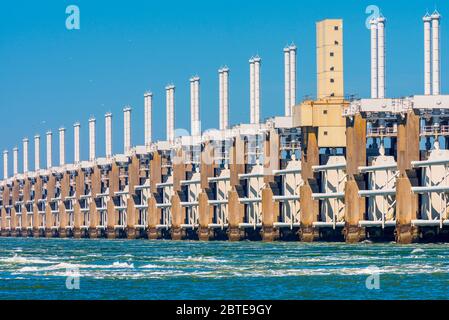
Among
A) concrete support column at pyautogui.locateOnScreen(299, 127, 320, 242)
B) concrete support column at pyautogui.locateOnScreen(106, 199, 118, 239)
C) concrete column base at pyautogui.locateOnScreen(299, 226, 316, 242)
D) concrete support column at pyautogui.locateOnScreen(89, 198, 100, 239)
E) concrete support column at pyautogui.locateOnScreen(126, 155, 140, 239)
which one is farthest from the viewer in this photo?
concrete support column at pyautogui.locateOnScreen(89, 198, 100, 239)

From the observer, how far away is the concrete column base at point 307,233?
Result: 129250 millimetres

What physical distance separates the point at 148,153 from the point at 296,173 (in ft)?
142

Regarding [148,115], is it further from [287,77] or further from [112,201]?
[287,77]

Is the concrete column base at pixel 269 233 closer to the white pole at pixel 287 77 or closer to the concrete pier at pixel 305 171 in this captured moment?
the concrete pier at pixel 305 171

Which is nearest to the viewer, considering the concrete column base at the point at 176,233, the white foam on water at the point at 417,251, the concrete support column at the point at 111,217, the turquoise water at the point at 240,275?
the turquoise water at the point at 240,275

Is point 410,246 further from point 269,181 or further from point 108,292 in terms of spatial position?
point 108,292

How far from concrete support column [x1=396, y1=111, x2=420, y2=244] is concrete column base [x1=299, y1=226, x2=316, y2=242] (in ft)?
58.1

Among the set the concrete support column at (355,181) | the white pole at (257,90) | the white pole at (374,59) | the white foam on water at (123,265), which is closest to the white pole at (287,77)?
the white pole at (257,90)

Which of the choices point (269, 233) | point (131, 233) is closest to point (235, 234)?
point (269, 233)

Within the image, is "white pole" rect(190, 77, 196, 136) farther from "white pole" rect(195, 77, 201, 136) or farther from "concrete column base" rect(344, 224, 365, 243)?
"concrete column base" rect(344, 224, 365, 243)

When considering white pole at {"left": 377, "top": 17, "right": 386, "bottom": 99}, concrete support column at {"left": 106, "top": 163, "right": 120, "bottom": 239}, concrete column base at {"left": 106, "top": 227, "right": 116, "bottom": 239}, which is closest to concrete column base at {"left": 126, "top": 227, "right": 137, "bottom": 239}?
concrete column base at {"left": 106, "top": 227, "right": 116, "bottom": 239}

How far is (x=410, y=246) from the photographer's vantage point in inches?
4188

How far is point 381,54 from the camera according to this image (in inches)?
4830

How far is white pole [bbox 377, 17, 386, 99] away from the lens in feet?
399
